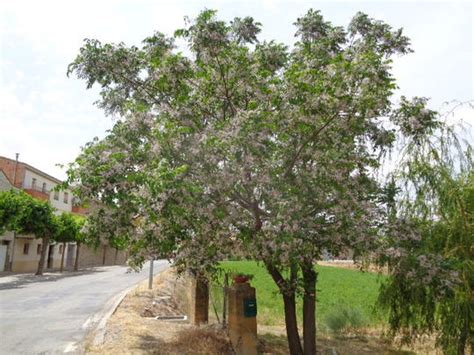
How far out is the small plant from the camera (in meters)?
14.2

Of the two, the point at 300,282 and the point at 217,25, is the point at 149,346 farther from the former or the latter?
the point at 217,25

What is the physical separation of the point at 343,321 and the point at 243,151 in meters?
8.65

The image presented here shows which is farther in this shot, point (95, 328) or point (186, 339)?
point (95, 328)

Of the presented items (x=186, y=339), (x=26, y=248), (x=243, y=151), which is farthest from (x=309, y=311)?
(x=26, y=248)

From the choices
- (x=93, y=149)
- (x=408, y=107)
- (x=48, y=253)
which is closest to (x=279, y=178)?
(x=408, y=107)

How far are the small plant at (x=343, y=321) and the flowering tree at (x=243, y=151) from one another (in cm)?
450

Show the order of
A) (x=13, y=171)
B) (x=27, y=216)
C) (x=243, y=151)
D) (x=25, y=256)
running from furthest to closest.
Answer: (x=13, y=171) < (x=25, y=256) < (x=27, y=216) < (x=243, y=151)

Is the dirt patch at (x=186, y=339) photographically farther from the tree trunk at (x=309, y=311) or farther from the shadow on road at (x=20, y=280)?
the shadow on road at (x=20, y=280)

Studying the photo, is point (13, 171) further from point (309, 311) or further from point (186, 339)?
point (309, 311)

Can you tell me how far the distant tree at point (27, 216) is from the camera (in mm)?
29375

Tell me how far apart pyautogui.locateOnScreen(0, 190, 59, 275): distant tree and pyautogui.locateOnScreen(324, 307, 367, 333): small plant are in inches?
906

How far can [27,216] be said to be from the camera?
107 feet

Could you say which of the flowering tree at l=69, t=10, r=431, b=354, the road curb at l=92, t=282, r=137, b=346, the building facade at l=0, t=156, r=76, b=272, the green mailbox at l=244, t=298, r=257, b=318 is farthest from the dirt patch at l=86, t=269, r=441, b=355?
the building facade at l=0, t=156, r=76, b=272

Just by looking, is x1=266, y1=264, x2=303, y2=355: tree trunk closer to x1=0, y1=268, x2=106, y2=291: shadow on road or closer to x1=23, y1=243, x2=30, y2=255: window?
x1=0, y1=268, x2=106, y2=291: shadow on road
